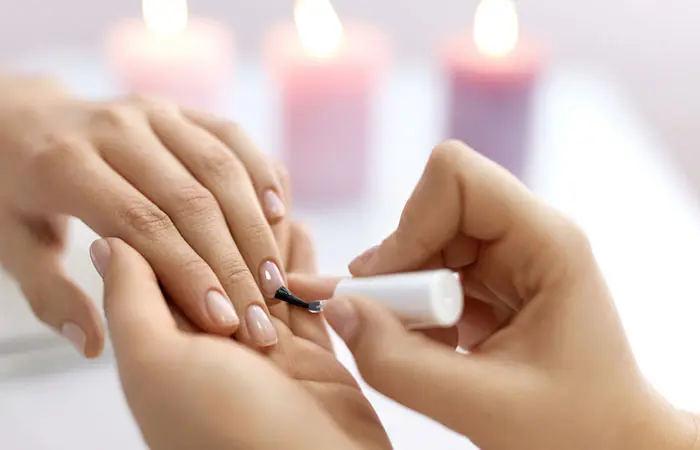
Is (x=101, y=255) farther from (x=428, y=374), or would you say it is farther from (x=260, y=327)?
(x=428, y=374)

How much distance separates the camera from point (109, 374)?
781mm

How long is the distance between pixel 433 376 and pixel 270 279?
0.62 ft

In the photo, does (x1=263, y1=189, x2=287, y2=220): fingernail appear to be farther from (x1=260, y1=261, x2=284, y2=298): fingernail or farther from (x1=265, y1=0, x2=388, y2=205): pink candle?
(x1=265, y1=0, x2=388, y2=205): pink candle

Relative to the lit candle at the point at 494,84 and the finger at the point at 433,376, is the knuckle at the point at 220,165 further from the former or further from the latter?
the lit candle at the point at 494,84

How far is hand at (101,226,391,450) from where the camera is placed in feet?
1.59

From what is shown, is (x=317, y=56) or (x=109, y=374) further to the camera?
(x=317, y=56)

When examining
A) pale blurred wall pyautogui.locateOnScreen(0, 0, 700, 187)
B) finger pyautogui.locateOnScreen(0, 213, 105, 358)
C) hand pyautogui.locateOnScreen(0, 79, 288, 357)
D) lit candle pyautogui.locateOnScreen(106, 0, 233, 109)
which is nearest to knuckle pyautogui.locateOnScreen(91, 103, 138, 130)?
hand pyautogui.locateOnScreen(0, 79, 288, 357)

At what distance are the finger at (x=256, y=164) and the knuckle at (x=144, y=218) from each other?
95mm

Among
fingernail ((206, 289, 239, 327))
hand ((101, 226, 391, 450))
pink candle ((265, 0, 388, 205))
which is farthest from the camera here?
pink candle ((265, 0, 388, 205))

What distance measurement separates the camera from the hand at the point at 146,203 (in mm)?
627

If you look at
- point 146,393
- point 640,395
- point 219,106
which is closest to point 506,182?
point 640,395

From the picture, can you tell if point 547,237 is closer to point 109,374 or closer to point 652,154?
point 109,374

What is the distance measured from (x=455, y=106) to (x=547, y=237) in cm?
48

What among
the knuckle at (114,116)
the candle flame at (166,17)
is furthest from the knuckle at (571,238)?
the candle flame at (166,17)
